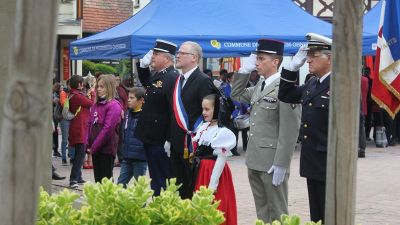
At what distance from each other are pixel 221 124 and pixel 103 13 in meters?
35.6

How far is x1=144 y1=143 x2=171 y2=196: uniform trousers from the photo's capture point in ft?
26.6

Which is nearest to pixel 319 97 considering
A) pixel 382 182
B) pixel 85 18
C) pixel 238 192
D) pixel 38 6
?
pixel 38 6

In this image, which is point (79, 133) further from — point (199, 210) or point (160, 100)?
point (199, 210)

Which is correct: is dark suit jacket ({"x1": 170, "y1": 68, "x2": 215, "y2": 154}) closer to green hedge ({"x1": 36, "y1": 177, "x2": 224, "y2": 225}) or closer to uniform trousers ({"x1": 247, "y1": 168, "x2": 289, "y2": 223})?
uniform trousers ({"x1": 247, "y1": 168, "x2": 289, "y2": 223})

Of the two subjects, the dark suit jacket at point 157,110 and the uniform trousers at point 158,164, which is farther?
A: the uniform trousers at point 158,164

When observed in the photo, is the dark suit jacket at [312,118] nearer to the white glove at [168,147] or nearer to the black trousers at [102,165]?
the white glove at [168,147]

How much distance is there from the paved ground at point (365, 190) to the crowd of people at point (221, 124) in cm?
140

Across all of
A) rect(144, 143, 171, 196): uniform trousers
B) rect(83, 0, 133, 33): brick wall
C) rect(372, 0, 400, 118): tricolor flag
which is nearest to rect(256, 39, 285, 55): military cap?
rect(372, 0, 400, 118): tricolor flag

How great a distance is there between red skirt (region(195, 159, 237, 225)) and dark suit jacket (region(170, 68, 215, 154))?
64 cm

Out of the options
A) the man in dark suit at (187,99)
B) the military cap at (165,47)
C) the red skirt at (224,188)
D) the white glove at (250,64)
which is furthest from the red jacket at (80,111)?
the red skirt at (224,188)

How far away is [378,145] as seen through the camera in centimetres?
1767

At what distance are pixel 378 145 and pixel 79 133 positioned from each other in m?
8.22

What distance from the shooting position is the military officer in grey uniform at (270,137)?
20.5ft

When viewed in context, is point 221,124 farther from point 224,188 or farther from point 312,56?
point 312,56
